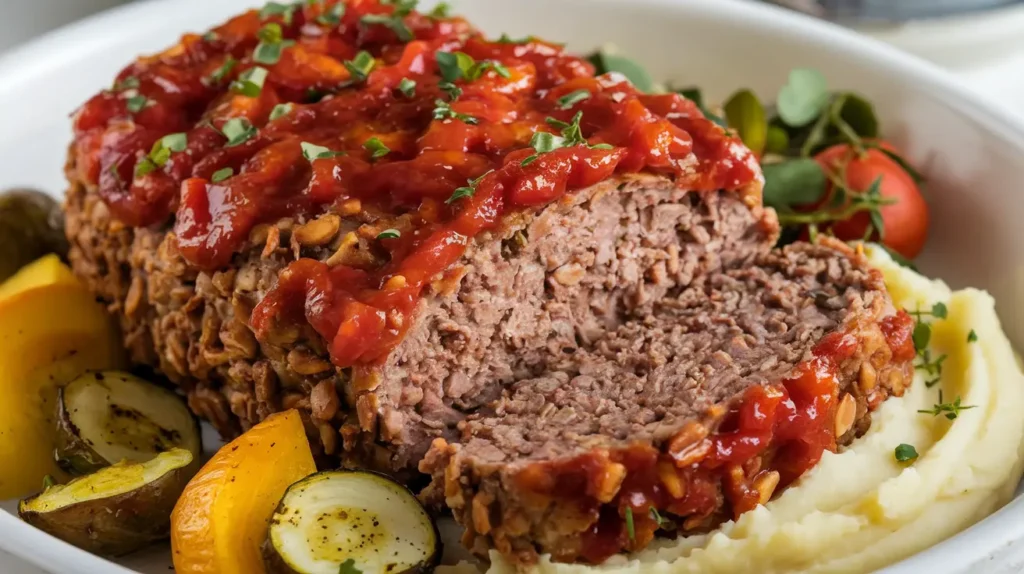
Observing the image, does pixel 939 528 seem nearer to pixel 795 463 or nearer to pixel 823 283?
pixel 795 463

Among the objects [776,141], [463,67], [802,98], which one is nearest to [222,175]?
[463,67]

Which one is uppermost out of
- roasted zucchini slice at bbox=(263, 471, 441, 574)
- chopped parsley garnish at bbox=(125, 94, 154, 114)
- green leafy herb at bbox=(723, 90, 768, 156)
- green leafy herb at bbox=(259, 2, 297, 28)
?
green leafy herb at bbox=(259, 2, 297, 28)

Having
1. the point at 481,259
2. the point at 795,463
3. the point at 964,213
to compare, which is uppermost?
the point at 481,259

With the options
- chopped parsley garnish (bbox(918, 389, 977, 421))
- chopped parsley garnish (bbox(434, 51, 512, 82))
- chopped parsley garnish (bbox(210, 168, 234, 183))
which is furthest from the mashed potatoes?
chopped parsley garnish (bbox(434, 51, 512, 82))

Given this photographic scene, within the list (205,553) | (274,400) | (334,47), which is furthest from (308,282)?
(334,47)

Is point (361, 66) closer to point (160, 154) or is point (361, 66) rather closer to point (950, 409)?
point (160, 154)

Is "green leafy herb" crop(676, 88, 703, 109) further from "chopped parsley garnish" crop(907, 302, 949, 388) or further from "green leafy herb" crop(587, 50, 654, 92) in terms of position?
"chopped parsley garnish" crop(907, 302, 949, 388)
